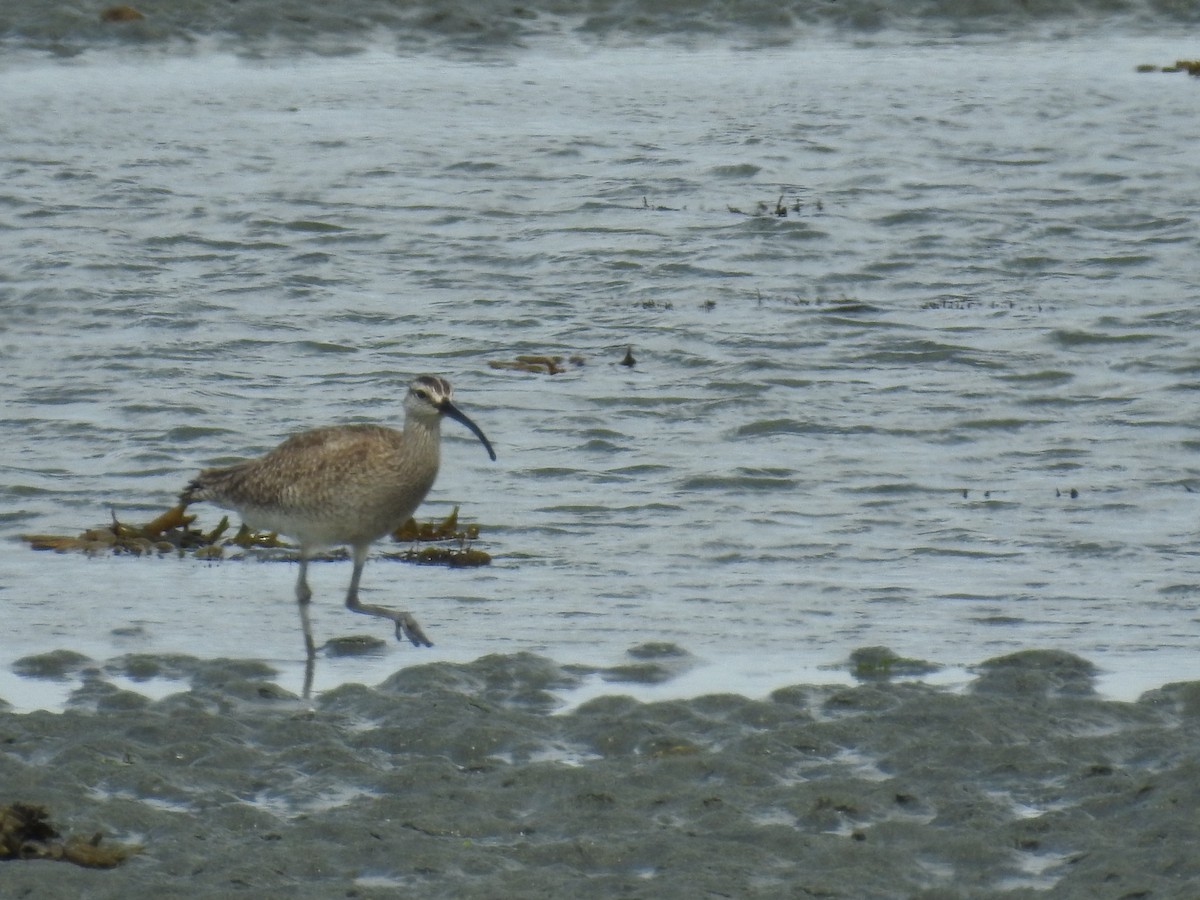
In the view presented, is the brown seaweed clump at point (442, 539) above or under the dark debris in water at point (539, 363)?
under

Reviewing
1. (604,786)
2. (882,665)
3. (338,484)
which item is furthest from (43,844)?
(882,665)

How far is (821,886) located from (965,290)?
35.1ft

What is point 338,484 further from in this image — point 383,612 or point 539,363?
point 539,363

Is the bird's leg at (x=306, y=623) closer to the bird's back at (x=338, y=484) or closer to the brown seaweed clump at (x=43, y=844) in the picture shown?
the bird's back at (x=338, y=484)

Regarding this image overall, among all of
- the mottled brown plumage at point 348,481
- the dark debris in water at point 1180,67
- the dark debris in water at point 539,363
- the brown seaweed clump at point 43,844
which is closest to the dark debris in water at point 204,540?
the mottled brown plumage at point 348,481

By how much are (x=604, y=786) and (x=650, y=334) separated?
8.56m

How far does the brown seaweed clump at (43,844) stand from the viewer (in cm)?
712

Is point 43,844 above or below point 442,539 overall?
above

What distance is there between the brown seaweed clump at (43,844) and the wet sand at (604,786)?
59 mm

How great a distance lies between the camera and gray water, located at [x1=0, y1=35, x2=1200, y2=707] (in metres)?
10.6

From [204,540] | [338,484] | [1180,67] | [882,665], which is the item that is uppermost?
[1180,67]

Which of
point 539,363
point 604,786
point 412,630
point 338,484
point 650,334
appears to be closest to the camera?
point 604,786

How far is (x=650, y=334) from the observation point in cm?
1616

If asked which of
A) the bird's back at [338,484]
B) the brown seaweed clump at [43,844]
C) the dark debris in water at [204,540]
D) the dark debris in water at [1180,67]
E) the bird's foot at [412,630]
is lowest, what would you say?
the dark debris in water at [204,540]
